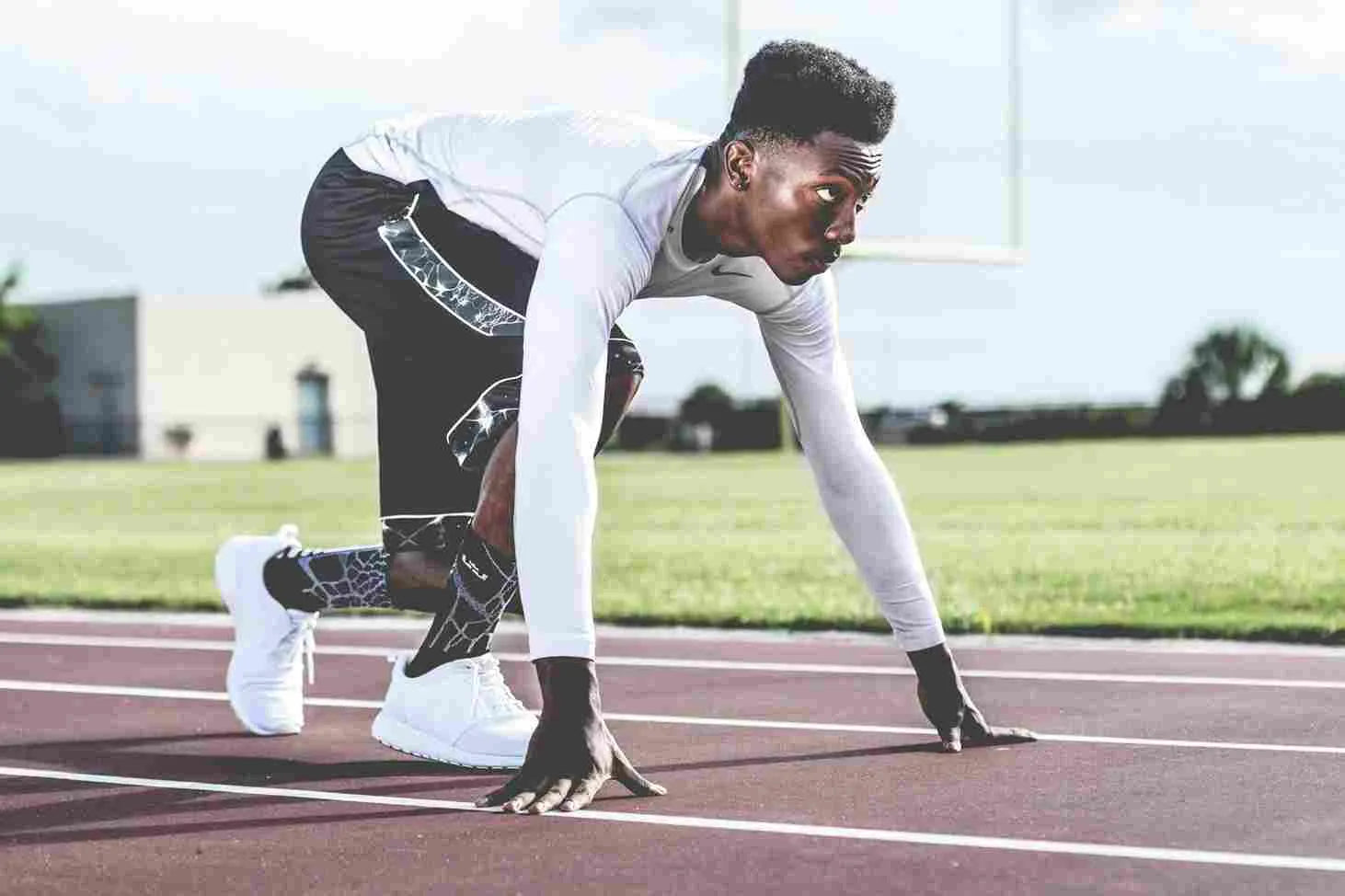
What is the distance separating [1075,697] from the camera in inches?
240

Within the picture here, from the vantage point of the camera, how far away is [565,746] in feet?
13.0

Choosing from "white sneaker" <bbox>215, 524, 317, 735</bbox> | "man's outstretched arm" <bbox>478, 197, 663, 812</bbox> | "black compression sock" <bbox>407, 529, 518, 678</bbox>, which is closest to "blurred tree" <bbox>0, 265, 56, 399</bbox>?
"white sneaker" <bbox>215, 524, 317, 735</bbox>

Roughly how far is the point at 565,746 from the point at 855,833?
0.62 m

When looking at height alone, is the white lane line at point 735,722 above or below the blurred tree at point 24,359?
below

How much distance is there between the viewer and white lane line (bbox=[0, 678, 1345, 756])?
5008mm

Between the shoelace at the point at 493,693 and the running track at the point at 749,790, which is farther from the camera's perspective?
the shoelace at the point at 493,693

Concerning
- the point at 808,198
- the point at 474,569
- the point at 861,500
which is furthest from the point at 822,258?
the point at 474,569

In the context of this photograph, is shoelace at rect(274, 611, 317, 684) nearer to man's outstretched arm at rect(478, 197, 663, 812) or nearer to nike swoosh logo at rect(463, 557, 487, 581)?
nike swoosh logo at rect(463, 557, 487, 581)

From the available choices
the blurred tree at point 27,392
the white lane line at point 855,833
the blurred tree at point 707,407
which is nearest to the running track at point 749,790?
the white lane line at point 855,833

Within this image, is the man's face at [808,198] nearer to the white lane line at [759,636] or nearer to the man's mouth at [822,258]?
the man's mouth at [822,258]

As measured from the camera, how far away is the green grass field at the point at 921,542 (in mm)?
9055

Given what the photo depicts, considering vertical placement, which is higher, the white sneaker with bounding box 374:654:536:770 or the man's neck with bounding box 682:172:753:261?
the man's neck with bounding box 682:172:753:261

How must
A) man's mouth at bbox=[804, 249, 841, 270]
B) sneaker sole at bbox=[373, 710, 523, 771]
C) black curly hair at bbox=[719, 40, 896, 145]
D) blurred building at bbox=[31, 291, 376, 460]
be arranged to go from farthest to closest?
blurred building at bbox=[31, 291, 376, 460] < sneaker sole at bbox=[373, 710, 523, 771] < man's mouth at bbox=[804, 249, 841, 270] < black curly hair at bbox=[719, 40, 896, 145]

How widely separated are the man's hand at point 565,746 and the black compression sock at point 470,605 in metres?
0.54
